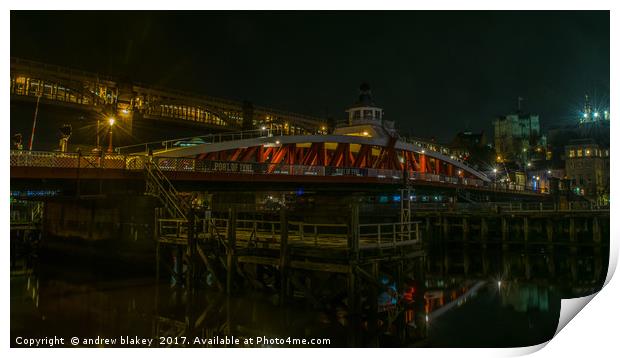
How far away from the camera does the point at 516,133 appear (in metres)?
142

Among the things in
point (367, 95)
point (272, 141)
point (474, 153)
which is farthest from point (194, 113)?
point (474, 153)

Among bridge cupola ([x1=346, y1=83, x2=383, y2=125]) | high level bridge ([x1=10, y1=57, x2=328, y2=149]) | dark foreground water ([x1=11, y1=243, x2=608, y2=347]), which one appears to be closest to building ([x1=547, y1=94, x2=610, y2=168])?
bridge cupola ([x1=346, y1=83, x2=383, y2=125])

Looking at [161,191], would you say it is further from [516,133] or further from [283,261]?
[516,133]

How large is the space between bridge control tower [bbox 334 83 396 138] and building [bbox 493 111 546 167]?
8480 cm

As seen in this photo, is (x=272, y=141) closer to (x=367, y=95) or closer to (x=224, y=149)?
(x=224, y=149)

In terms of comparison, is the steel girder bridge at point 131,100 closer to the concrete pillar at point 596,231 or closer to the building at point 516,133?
the concrete pillar at point 596,231

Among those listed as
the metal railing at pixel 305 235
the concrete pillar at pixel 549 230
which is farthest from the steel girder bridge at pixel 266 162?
the concrete pillar at pixel 549 230

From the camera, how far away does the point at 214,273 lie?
1978 cm

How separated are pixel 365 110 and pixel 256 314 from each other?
47.4 metres

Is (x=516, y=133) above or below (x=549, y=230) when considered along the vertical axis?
above

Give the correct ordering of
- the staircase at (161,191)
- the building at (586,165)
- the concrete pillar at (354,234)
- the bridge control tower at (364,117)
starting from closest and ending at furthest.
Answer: the concrete pillar at (354,234) → the staircase at (161,191) → the bridge control tower at (364,117) → the building at (586,165)

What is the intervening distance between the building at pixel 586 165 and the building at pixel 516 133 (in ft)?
124

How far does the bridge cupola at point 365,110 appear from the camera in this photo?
200 ft

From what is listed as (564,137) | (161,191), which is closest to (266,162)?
(161,191)
